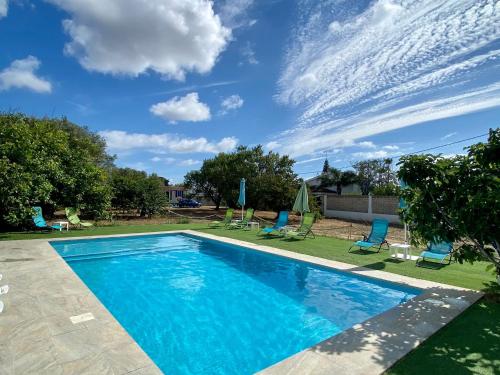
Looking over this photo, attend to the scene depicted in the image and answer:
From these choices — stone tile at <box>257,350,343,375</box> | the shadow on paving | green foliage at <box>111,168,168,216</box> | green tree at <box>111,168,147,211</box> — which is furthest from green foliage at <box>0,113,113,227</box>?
the shadow on paving

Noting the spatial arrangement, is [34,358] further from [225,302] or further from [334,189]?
[334,189]

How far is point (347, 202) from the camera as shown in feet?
83.6

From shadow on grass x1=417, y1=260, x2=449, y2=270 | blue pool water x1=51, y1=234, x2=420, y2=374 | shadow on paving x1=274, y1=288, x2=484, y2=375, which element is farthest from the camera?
shadow on grass x1=417, y1=260, x2=449, y2=270

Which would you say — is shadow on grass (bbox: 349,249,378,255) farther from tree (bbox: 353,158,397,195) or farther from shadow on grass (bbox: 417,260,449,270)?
tree (bbox: 353,158,397,195)

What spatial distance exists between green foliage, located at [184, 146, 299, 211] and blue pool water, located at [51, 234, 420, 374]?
43.0 feet

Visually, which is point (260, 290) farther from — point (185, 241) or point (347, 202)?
point (347, 202)

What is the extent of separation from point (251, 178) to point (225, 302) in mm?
21157

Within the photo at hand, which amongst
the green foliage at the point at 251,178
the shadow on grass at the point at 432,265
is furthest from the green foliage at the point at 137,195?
the shadow on grass at the point at 432,265

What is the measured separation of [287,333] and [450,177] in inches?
155

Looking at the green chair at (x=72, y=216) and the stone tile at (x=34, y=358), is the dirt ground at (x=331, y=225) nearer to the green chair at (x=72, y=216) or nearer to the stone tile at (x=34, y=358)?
the green chair at (x=72, y=216)

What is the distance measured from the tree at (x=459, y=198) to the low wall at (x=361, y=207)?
17077mm

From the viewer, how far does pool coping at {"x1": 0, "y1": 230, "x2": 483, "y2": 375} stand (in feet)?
9.48

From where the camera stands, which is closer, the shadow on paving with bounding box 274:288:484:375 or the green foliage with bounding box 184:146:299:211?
the shadow on paving with bounding box 274:288:484:375

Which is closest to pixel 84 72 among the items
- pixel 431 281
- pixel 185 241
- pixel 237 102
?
pixel 237 102
